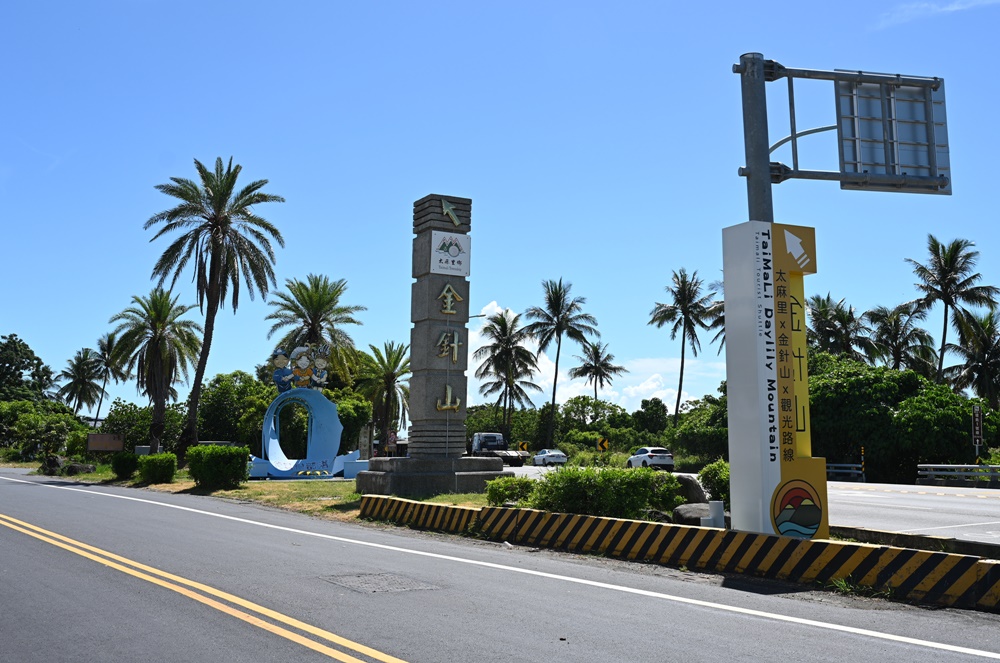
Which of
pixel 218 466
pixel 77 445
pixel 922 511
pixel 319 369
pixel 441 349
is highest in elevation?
pixel 319 369

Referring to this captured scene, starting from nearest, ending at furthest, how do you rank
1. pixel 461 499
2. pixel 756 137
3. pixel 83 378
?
pixel 756 137 < pixel 461 499 < pixel 83 378

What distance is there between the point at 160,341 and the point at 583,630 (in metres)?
43.2

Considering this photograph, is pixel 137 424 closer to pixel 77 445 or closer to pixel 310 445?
pixel 77 445

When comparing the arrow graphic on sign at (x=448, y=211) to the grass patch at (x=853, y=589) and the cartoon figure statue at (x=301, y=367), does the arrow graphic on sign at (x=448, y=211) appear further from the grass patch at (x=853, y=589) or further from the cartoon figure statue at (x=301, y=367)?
the grass patch at (x=853, y=589)

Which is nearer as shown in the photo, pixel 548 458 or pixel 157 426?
pixel 157 426

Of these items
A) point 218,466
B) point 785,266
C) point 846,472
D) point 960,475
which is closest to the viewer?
point 785,266

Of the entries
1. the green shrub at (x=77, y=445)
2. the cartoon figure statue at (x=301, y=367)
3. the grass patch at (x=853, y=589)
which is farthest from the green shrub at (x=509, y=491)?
the green shrub at (x=77, y=445)

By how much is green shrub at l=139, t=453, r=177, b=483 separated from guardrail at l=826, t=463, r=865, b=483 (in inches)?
1077

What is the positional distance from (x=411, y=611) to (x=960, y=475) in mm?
30245

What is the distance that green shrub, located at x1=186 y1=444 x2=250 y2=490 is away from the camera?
27.8m

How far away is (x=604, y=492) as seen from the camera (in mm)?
14086

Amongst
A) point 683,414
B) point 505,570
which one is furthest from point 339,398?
point 505,570

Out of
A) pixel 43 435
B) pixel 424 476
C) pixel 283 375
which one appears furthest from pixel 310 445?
pixel 43 435

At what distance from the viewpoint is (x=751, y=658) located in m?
6.07
